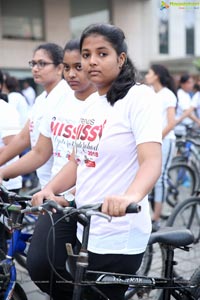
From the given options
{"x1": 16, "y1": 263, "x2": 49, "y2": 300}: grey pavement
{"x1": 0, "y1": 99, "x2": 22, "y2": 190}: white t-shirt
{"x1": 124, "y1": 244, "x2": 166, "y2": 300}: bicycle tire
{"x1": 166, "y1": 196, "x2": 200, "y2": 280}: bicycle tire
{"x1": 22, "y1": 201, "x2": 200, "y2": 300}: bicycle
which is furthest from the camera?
{"x1": 166, "y1": 196, "x2": 200, "y2": 280}: bicycle tire

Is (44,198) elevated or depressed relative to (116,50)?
depressed

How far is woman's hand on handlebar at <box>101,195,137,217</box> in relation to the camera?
1.82 metres

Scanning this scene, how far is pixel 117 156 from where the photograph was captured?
2170 mm

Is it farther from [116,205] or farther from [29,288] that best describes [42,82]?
[116,205]

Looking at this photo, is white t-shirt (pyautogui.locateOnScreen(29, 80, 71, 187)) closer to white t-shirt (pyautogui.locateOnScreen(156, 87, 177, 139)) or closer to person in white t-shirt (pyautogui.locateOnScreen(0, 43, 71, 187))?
person in white t-shirt (pyautogui.locateOnScreen(0, 43, 71, 187))

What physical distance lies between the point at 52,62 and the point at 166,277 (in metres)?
1.98

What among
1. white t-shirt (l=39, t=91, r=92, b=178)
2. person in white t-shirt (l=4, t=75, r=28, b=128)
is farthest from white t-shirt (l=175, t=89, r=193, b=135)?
white t-shirt (l=39, t=91, r=92, b=178)

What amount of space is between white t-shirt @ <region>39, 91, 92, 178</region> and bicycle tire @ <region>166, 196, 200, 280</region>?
1.44 metres

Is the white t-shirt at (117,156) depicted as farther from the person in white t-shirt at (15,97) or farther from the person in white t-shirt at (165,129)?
the person in white t-shirt at (15,97)

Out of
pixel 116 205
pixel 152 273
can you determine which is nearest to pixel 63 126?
pixel 116 205

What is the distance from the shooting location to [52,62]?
12.4ft

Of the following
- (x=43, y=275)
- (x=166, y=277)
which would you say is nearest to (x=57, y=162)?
(x=43, y=275)

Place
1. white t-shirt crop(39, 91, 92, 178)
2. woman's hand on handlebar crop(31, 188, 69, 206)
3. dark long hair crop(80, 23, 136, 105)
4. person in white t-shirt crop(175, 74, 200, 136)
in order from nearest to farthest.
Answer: dark long hair crop(80, 23, 136, 105), woman's hand on handlebar crop(31, 188, 69, 206), white t-shirt crop(39, 91, 92, 178), person in white t-shirt crop(175, 74, 200, 136)

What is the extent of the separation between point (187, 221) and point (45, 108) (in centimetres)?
199
